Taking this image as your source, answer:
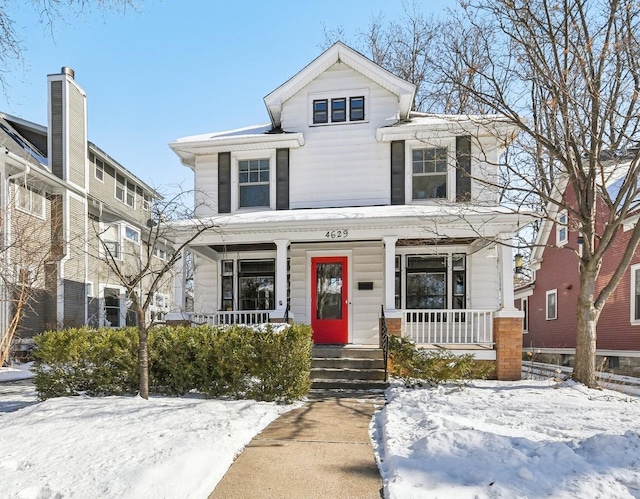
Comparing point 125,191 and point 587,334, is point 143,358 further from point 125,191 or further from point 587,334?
point 125,191

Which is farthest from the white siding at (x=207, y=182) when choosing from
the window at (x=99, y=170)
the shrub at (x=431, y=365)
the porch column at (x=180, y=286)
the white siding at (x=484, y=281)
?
the window at (x=99, y=170)

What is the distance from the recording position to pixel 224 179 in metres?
10.7

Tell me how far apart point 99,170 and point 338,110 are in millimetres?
10537

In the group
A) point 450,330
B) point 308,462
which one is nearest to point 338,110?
point 450,330

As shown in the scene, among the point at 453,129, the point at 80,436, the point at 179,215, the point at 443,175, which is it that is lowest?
the point at 80,436

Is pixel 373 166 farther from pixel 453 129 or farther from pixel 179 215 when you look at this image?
pixel 179 215

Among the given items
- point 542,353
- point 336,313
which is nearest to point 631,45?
point 336,313

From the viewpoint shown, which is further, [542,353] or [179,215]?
[542,353]

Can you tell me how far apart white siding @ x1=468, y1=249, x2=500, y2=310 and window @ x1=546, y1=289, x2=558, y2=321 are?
6.97 m

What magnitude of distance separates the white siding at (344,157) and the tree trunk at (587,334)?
455cm

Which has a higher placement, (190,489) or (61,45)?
(61,45)

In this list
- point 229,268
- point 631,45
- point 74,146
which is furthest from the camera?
point 74,146

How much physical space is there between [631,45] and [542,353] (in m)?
11.0

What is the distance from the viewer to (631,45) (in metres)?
6.77
